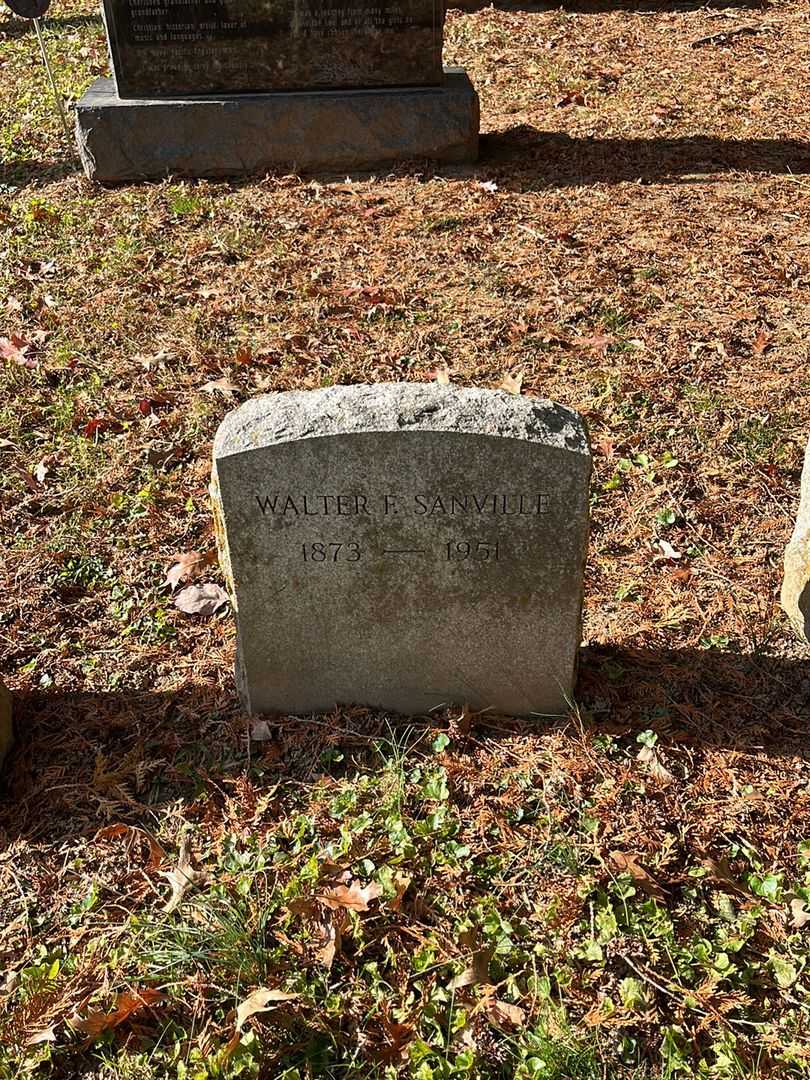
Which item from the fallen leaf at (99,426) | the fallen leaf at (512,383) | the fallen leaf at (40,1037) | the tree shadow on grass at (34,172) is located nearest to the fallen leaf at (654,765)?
the fallen leaf at (40,1037)

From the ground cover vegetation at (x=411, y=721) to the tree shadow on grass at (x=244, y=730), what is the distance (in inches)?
0.4

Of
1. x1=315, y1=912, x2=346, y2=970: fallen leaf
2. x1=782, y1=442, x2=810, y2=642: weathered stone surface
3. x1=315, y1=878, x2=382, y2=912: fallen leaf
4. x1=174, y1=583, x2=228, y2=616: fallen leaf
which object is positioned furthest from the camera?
x1=174, y1=583, x2=228, y2=616: fallen leaf

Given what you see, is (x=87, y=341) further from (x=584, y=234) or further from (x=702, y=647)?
(x=702, y=647)

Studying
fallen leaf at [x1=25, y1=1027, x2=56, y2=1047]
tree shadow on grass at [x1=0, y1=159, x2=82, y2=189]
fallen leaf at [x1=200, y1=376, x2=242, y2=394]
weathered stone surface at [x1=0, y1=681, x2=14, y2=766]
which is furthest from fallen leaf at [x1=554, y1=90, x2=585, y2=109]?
fallen leaf at [x1=25, y1=1027, x2=56, y2=1047]

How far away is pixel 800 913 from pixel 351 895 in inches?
46.7

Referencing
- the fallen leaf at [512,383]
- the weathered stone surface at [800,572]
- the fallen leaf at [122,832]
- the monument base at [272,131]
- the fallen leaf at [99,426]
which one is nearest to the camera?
the fallen leaf at [122,832]

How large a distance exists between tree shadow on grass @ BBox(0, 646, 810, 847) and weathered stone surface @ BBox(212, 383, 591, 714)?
0.32 ft

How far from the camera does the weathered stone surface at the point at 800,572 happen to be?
324 centimetres

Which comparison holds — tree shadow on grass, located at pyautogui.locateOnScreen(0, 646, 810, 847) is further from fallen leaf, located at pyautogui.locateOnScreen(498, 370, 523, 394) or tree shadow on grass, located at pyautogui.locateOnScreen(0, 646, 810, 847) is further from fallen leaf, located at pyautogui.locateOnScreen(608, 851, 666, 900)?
fallen leaf, located at pyautogui.locateOnScreen(498, 370, 523, 394)

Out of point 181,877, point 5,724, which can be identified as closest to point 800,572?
point 181,877

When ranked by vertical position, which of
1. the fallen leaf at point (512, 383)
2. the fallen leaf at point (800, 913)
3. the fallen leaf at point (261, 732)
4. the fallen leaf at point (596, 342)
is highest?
the fallen leaf at point (596, 342)

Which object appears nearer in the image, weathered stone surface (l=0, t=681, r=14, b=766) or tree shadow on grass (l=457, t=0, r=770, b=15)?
weathered stone surface (l=0, t=681, r=14, b=766)

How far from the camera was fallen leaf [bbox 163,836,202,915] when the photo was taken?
265 centimetres

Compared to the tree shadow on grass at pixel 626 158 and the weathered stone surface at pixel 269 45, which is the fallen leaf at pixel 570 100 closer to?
the tree shadow on grass at pixel 626 158
